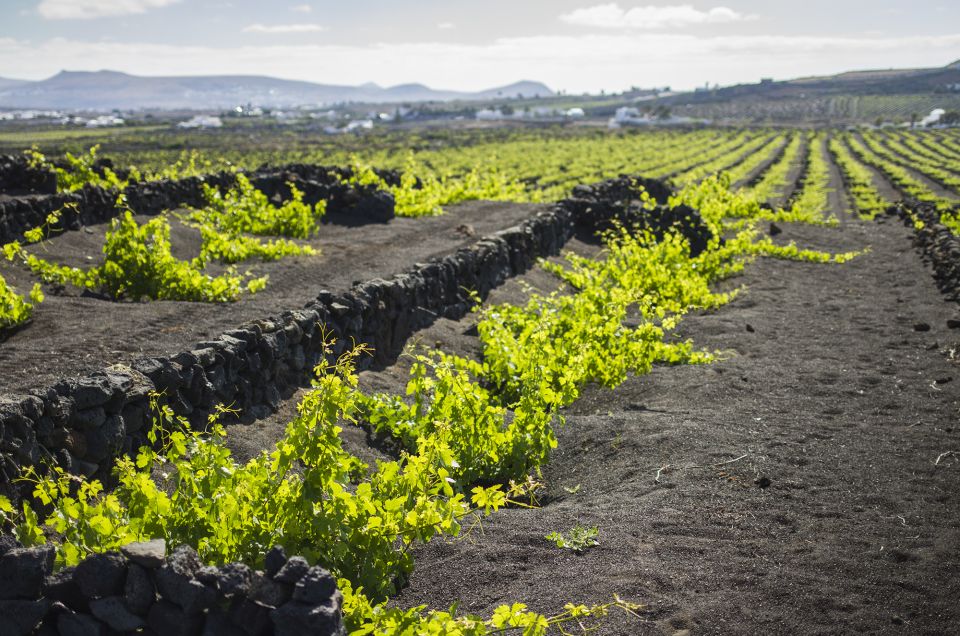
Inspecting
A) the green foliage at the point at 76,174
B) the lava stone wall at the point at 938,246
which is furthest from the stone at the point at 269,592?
the green foliage at the point at 76,174

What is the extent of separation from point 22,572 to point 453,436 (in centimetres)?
400

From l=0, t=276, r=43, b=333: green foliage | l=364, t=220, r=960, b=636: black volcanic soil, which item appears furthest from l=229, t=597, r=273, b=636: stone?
l=0, t=276, r=43, b=333: green foliage

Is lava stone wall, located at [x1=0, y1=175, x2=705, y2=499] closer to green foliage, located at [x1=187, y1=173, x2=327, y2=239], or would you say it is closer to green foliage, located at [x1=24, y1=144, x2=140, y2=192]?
green foliage, located at [x1=187, y1=173, x2=327, y2=239]

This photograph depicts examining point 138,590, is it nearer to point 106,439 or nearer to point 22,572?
point 22,572

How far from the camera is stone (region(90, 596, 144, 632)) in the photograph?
3.95 meters

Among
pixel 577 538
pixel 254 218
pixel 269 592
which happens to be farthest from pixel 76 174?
pixel 269 592

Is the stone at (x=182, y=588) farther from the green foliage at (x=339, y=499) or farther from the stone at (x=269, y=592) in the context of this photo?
the green foliage at (x=339, y=499)

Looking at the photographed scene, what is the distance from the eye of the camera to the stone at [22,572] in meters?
3.90

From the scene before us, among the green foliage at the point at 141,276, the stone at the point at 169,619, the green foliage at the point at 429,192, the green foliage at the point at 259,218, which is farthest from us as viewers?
the green foliage at the point at 429,192

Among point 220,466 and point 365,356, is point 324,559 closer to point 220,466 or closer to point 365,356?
point 220,466

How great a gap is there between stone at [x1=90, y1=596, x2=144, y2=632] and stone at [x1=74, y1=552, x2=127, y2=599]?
44 mm

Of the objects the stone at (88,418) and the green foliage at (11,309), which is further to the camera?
the green foliage at (11,309)

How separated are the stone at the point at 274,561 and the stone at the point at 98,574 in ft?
2.21

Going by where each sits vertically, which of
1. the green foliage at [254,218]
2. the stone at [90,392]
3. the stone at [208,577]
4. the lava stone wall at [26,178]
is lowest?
the stone at [208,577]
